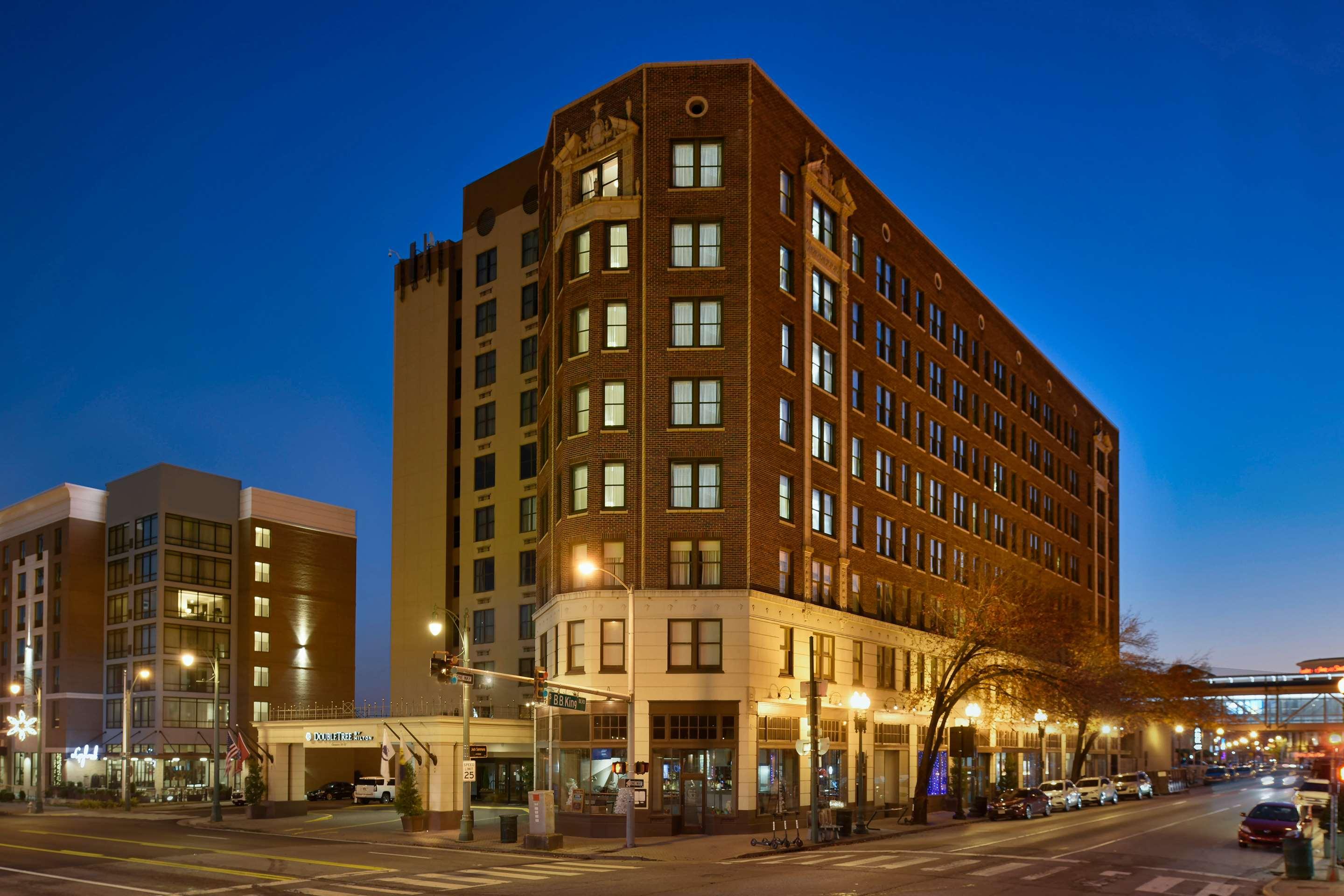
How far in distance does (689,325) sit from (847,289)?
1279cm

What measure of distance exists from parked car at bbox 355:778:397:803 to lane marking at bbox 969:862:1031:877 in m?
51.3

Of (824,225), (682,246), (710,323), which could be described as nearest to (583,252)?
(682,246)

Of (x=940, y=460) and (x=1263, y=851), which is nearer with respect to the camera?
(x=1263, y=851)

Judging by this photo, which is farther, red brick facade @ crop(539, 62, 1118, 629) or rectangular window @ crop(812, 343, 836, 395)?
rectangular window @ crop(812, 343, 836, 395)

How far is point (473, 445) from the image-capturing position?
282 feet

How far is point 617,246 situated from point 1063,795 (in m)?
41.8

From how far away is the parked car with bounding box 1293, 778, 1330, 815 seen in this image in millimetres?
50812

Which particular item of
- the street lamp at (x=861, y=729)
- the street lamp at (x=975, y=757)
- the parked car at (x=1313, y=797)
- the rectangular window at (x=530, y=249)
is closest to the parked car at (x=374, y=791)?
the rectangular window at (x=530, y=249)

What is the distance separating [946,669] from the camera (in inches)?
2645

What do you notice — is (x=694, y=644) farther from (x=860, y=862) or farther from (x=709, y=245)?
(x=709, y=245)

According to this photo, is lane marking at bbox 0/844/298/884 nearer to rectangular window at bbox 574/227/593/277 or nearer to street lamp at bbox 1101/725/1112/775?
rectangular window at bbox 574/227/593/277

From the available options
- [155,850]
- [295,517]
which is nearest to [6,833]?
[155,850]

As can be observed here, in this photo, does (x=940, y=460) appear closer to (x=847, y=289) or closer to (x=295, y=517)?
(x=847, y=289)

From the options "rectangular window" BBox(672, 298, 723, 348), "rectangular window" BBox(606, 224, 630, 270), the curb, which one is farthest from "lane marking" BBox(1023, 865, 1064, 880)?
"rectangular window" BBox(606, 224, 630, 270)
